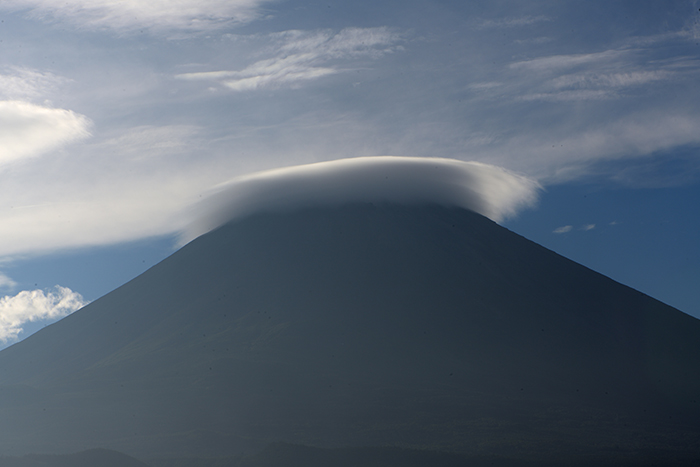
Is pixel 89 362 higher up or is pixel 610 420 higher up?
pixel 89 362

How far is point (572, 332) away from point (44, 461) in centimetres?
7128

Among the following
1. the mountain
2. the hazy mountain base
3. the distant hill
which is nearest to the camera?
the distant hill

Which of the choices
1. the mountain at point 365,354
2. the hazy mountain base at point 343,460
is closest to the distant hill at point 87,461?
the hazy mountain base at point 343,460

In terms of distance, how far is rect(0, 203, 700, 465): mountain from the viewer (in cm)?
5381

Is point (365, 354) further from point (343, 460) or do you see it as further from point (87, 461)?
point (87, 461)

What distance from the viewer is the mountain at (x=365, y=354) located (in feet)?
177

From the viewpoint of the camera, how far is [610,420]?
5619cm

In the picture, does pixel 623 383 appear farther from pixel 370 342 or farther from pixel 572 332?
pixel 370 342

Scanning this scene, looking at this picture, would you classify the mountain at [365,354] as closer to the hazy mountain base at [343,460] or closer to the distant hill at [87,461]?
the hazy mountain base at [343,460]

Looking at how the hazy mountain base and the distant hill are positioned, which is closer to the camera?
the distant hill

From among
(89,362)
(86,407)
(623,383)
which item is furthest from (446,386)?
(89,362)

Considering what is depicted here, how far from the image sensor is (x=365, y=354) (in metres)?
78.9

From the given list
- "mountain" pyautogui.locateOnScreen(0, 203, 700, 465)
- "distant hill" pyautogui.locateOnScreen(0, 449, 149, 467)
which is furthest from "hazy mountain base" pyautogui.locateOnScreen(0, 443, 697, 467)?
"mountain" pyautogui.locateOnScreen(0, 203, 700, 465)

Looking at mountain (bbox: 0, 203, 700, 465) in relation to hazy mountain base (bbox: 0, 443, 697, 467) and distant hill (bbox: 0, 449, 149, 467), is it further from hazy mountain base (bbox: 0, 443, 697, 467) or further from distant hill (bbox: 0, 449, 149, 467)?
distant hill (bbox: 0, 449, 149, 467)
